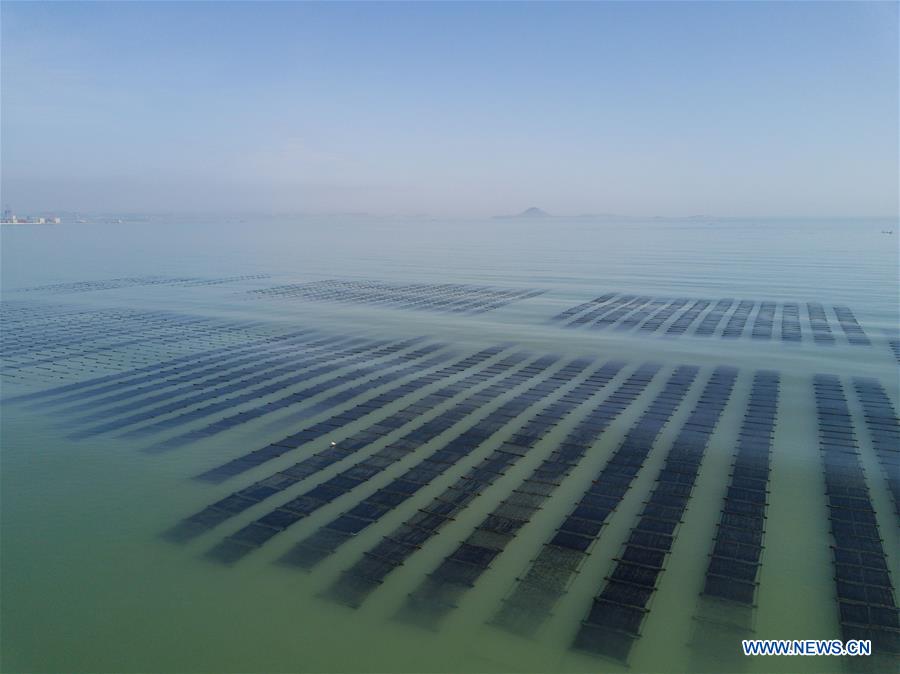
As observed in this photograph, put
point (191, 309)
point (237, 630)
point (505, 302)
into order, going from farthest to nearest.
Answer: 1. point (505, 302)
2. point (191, 309)
3. point (237, 630)

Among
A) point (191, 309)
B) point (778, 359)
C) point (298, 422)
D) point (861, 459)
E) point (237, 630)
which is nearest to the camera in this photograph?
point (237, 630)

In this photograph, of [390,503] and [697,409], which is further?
[697,409]

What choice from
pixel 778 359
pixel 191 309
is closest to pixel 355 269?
pixel 191 309

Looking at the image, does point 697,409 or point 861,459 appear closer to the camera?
point 861,459

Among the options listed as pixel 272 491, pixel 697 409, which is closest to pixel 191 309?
pixel 272 491

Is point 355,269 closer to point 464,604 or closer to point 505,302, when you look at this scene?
point 505,302

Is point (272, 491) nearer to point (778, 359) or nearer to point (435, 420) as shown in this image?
point (435, 420)
